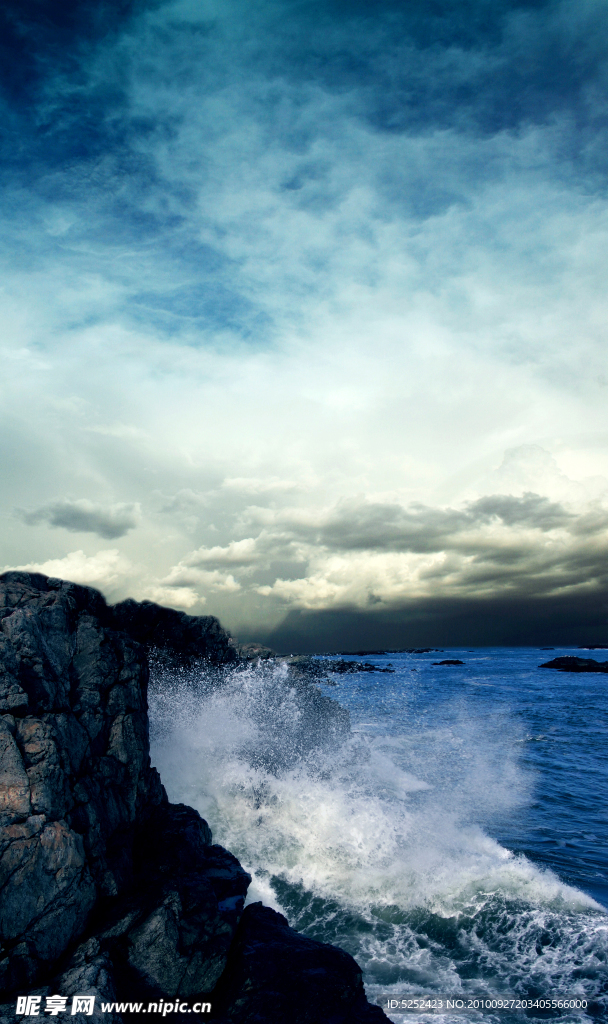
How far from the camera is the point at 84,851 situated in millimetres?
8484

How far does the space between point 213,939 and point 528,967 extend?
6.64m

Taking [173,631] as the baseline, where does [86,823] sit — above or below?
below

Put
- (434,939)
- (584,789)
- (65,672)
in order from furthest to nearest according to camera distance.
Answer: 1. (584,789)
2. (434,939)
3. (65,672)

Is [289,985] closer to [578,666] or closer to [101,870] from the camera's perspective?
[101,870]

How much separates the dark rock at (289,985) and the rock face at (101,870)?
0.07 ft

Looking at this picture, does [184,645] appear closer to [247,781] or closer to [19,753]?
[247,781]

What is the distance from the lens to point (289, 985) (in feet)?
25.9

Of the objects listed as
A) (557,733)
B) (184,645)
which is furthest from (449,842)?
(184,645)

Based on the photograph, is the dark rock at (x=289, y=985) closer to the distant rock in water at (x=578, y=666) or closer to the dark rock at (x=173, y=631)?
the dark rock at (x=173, y=631)

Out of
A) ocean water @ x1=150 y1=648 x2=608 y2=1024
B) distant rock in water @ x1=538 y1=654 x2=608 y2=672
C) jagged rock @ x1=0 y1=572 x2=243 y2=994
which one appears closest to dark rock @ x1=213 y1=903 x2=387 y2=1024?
jagged rock @ x1=0 y1=572 x2=243 y2=994

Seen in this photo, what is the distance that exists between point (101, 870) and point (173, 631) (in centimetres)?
3262

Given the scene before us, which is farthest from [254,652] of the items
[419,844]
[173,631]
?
[419,844]

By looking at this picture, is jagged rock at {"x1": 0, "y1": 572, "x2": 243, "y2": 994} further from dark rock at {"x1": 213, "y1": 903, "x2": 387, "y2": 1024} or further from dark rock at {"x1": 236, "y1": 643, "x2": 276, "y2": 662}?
dark rock at {"x1": 236, "y1": 643, "x2": 276, "y2": 662}

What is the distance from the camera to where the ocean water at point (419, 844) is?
1020cm
